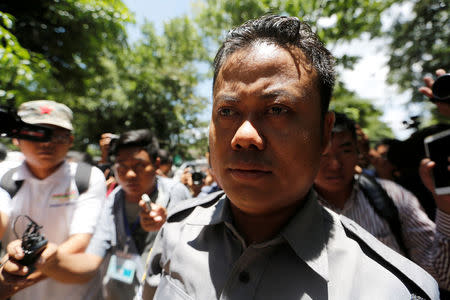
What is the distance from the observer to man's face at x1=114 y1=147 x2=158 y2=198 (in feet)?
8.87

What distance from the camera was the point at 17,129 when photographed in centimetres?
171

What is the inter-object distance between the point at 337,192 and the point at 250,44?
1.62 meters

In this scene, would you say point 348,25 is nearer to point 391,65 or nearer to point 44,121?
point 44,121

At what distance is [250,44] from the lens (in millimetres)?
1146

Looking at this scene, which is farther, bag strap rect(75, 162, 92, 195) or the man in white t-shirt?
bag strap rect(75, 162, 92, 195)

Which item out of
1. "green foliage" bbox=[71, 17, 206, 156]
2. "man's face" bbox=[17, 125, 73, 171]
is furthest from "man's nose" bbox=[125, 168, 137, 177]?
"green foliage" bbox=[71, 17, 206, 156]

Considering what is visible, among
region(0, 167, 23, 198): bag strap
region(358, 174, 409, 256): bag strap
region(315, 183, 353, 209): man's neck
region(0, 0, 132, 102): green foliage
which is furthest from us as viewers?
region(0, 0, 132, 102): green foliage

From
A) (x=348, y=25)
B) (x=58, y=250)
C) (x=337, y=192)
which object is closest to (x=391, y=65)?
(x=348, y=25)

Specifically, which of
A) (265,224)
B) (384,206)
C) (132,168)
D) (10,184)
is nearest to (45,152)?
(10,184)

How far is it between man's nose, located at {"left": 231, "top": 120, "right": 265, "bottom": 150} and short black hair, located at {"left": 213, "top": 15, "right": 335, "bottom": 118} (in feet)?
1.17

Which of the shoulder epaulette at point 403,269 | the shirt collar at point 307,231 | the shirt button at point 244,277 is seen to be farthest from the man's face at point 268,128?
the shoulder epaulette at point 403,269

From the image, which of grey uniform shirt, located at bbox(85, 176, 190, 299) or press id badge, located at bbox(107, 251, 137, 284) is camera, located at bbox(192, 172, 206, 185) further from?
press id badge, located at bbox(107, 251, 137, 284)

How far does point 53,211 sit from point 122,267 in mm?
773

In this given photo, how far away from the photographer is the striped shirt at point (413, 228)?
65.4 inches
